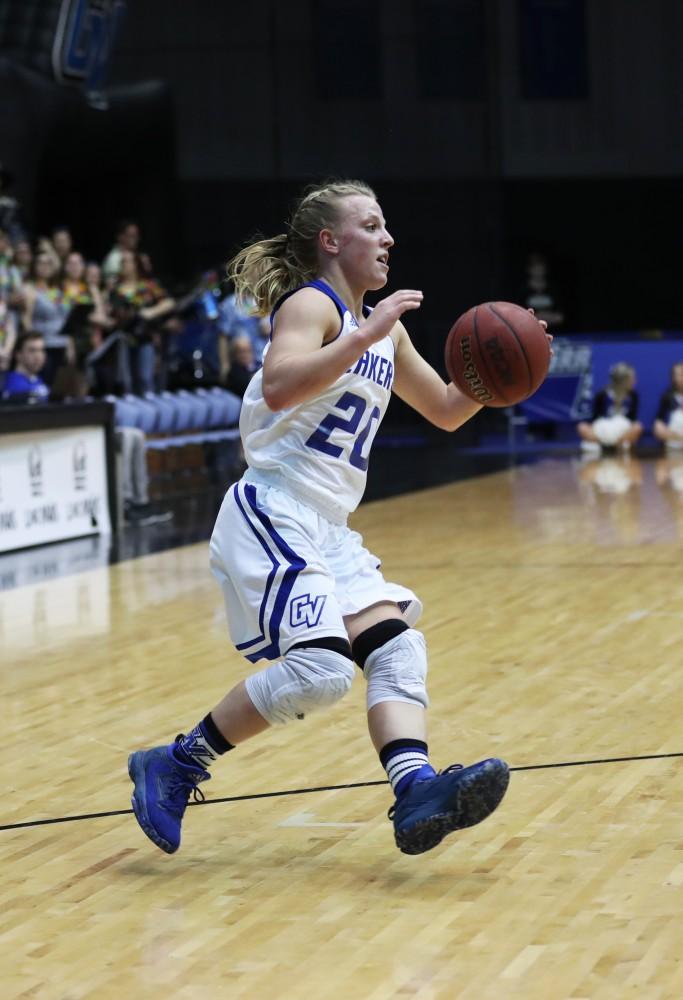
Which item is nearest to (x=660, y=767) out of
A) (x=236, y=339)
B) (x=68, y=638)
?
(x=68, y=638)

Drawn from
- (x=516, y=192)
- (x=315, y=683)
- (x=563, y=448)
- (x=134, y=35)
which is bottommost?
(x=563, y=448)

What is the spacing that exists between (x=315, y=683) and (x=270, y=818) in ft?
2.37

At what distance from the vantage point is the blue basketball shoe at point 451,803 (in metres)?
3.31

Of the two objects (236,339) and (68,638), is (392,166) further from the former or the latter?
(68,638)

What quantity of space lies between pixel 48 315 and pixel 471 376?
33.7 feet

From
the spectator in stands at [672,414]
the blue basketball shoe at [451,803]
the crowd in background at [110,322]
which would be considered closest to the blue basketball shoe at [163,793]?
the blue basketball shoe at [451,803]

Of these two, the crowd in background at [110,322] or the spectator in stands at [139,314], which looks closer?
the crowd in background at [110,322]

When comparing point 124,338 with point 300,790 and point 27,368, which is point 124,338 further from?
point 300,790

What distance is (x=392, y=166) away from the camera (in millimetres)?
20047

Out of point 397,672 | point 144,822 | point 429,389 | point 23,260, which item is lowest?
point 144,822

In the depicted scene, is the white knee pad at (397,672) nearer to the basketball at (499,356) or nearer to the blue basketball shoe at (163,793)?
the blue basketball shoe at (163,793)

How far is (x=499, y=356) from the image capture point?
390 centimetres

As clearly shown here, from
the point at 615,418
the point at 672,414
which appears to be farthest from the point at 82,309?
the point at 672,414

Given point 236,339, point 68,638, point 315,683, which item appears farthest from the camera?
point 236,339
